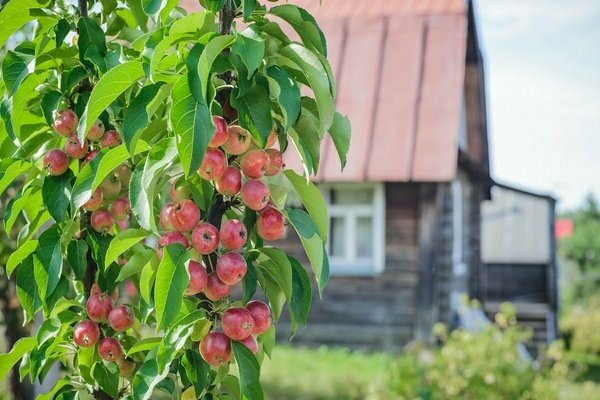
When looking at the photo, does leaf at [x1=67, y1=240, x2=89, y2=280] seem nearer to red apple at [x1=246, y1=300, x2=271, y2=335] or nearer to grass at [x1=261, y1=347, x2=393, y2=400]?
red apple at [x1=246, y1=300, x2=271, y2=335]

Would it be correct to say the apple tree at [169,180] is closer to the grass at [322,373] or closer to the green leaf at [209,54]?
the green leaf at [209,54]

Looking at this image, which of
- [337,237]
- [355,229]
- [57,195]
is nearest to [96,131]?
[57,195]

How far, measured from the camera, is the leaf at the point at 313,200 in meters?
1.67

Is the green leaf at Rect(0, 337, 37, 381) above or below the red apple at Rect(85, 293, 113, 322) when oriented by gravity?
below

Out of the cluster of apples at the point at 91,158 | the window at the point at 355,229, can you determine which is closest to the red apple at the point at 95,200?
the cluster of apples at the point at 91,158

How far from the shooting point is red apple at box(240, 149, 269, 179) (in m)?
1.59

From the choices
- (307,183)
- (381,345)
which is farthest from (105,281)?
(381,345)

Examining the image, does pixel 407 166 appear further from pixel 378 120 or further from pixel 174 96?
pixel 174 96

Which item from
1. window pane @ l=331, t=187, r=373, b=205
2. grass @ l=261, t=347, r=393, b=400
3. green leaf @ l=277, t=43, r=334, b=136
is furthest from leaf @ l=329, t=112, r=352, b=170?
window pane @ l=331, t=187, r=373, b=205

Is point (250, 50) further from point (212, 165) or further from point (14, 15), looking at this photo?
point (14, 15)

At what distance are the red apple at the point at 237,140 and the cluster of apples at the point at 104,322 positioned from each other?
504mm

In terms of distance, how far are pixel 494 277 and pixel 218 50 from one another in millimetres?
15595

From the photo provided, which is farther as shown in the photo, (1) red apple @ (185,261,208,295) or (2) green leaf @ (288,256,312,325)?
(2) green leaf @ (288,256,312,325)

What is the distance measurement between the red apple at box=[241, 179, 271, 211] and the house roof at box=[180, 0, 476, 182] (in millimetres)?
7982
